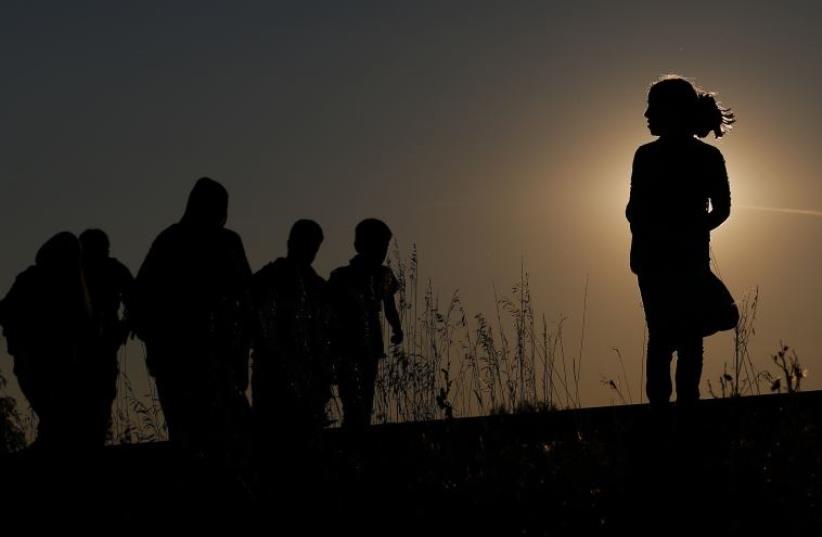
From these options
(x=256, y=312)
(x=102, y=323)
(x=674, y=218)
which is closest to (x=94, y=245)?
(x=102, y=323)

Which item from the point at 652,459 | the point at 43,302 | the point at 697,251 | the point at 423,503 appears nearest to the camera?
the point at 423,503

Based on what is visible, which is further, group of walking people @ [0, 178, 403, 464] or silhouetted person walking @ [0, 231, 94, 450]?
silhouetted person walking @ [0, 231, 94, 450]

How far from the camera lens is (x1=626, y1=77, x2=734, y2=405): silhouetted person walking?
645 cm

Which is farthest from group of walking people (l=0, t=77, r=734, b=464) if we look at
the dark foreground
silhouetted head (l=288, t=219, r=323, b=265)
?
the dark foreground

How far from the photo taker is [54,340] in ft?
26.8

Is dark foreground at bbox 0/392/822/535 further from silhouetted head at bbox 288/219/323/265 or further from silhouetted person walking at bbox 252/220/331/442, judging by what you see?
silhouetted head at bbox 288/219/323/265

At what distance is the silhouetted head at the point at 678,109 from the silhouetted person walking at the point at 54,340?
341cm

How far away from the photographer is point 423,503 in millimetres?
5066

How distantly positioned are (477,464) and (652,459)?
68 centimetres

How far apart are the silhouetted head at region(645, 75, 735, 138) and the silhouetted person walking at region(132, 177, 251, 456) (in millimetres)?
2383

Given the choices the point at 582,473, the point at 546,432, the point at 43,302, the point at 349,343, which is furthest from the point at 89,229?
the point at 582,473

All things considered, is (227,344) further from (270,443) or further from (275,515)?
(275,515)

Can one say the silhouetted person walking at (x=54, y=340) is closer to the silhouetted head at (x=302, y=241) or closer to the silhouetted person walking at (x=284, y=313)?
the silhouetted person walking at (x=284, y=313)

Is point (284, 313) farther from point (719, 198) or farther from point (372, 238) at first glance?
point (719, 198)
